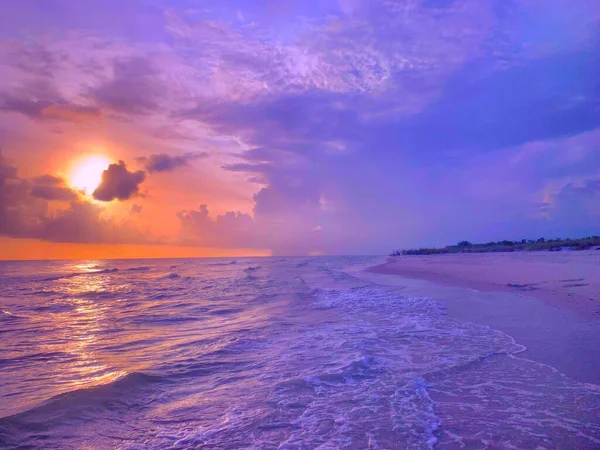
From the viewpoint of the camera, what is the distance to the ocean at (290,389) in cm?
575

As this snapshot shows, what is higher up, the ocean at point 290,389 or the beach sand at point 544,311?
the beach sand at point 544,311

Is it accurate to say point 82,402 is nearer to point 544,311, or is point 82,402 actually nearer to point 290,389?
point 290,389

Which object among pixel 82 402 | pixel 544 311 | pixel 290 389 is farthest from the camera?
pixel 544 311

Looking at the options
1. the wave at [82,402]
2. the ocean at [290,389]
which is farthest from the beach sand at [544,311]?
the wave at [82,402]

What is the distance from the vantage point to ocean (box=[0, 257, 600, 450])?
18.9ft

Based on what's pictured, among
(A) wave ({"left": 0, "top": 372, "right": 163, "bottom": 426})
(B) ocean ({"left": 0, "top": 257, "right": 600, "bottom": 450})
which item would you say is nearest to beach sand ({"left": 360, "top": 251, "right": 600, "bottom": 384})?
(B) ocean ({"left": 0, "top": 257, "right": 600, "bottom": 450})

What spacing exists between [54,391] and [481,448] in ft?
27.0

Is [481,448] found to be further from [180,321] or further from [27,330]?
[27,330]

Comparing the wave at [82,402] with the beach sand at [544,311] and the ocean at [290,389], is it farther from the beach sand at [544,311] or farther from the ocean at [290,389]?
the beach sand at [544,311]

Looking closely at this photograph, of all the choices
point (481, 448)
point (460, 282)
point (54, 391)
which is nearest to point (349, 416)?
point (481, 448)

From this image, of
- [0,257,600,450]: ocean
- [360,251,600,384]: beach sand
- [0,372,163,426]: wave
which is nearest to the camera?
[0,257,600,450]: ocean

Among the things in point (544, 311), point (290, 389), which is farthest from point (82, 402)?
point (544, 311)

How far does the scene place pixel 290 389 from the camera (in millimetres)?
7934

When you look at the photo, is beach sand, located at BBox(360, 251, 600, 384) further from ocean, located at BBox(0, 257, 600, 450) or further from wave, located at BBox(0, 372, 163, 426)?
wave, located at BBox(0, 372, 163, 426)
